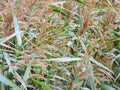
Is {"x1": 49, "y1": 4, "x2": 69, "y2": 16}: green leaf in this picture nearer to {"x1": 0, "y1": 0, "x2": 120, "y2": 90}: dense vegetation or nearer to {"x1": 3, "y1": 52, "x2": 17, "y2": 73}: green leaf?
{"x1": 0, "y1": 0, "x2": 120, "y2": 90}: dense vegetation

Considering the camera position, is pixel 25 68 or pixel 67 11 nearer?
pixel 25 68

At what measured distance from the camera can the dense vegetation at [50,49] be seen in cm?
139

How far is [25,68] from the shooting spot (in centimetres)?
152

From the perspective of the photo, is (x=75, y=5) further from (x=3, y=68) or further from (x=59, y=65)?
(x=3, y=68)

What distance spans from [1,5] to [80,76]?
66 centimetres

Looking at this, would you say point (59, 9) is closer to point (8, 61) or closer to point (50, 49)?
point (50, 49)

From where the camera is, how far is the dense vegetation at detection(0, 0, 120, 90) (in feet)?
A: 4.55

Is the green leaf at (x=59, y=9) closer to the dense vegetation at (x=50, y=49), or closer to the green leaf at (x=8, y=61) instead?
the dense vegetation at (x=50, y=49)

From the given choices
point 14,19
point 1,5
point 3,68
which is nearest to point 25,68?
point 3,68

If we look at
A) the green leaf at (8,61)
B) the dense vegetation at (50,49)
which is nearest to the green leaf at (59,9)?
the dense vegetation at (50,49)

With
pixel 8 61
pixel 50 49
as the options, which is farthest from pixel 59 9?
pixel 8 61

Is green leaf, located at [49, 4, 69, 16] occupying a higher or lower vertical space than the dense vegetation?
higher

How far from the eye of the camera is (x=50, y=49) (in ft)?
4.96

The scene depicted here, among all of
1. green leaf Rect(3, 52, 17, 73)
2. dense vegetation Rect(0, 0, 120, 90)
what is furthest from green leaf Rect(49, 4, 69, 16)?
green leaf Rect(3, 52, 17, 73)
